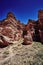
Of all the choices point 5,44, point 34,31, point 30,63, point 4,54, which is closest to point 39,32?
point 34,31

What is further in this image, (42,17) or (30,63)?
(42,17)

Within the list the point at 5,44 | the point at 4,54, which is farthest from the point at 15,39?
the point at 4,54

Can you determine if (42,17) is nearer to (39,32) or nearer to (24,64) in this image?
(39,32)

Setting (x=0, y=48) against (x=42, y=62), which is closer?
(x=42, y=62)

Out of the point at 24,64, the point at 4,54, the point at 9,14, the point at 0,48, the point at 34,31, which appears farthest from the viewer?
the point at 9,14

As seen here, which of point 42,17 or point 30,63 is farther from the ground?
point 42,17

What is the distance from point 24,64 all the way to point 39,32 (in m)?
16.2

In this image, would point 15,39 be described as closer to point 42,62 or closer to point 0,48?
point 0,48

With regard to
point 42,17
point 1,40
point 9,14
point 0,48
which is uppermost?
point 9,14

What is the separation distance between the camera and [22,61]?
18672 millimetres

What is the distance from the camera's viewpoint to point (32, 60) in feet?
61.8

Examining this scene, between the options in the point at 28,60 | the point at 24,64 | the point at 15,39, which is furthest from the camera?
the point at 15,39

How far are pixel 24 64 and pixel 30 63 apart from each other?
0.96 metres

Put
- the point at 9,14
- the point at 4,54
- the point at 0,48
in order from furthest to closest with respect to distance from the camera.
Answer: the point at 9,14 → the point at 0,48 → the point at 4,54
